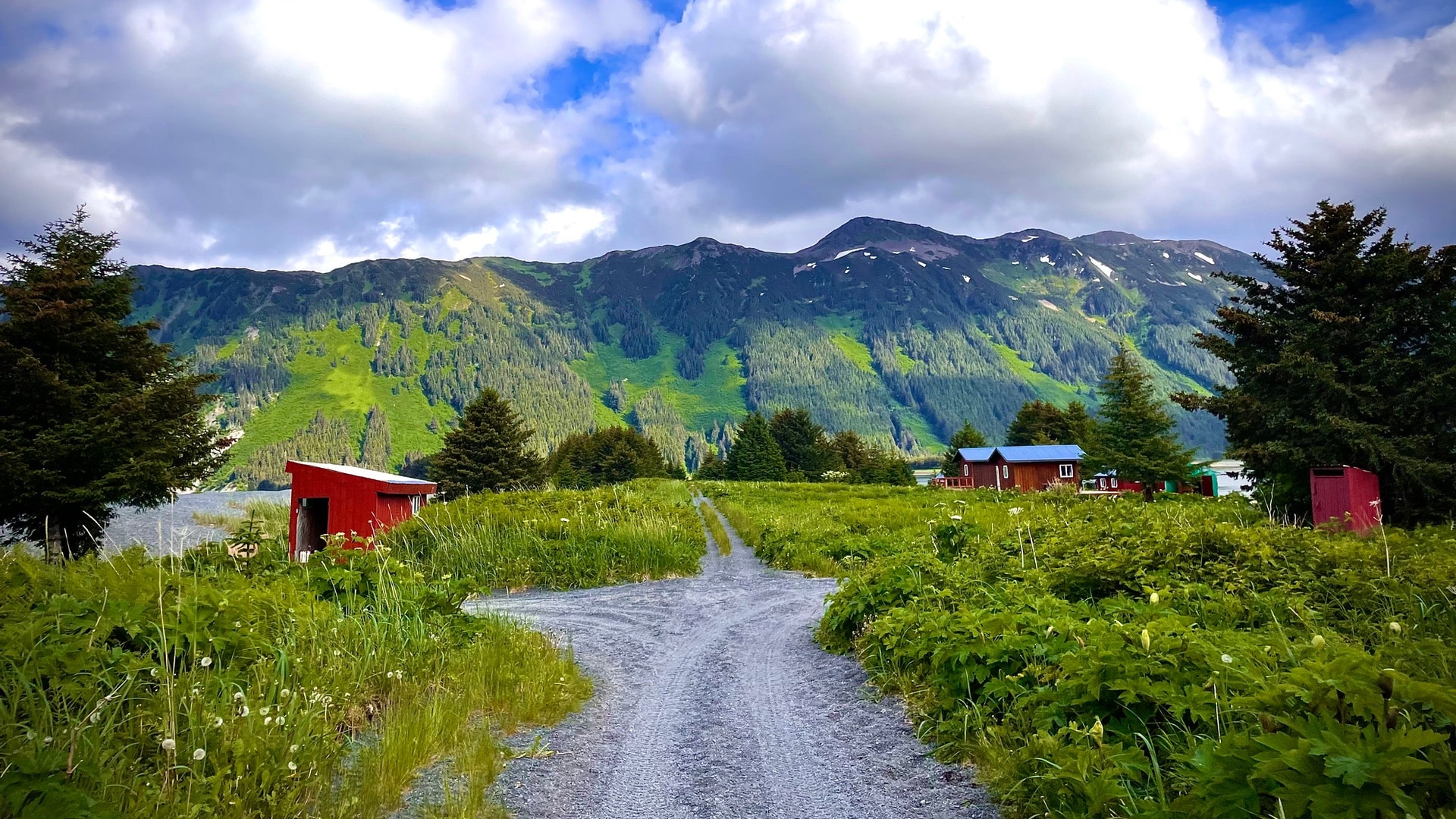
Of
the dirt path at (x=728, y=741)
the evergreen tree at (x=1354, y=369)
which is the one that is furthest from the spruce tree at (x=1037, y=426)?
the dirt path at (x=728, y=741)

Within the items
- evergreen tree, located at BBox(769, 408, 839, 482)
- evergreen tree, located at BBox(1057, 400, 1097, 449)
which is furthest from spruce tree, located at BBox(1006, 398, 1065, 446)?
evergreen tree, located at BBox(769, 408, 839, 482)

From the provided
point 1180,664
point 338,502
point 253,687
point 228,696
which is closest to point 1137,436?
point 338,502

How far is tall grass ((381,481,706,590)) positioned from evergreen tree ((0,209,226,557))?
32.5 ft

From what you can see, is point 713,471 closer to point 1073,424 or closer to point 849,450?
point 849,450

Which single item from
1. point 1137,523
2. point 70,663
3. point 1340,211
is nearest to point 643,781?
point 70,663

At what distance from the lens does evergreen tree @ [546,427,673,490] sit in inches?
3585

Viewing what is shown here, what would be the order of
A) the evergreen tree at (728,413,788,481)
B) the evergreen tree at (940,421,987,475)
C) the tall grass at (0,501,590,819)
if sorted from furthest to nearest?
the evergreen tree at (728,413,788,481), the evergreen tree at (940,421,987,475), the tall grass at (0,501,590,819)

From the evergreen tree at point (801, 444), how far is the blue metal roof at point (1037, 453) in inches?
1196

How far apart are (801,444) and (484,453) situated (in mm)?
56254

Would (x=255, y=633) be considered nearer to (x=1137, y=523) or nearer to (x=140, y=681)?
(x=140, y=681)

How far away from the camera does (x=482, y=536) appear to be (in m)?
17.0

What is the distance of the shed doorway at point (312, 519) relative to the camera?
2420 cm

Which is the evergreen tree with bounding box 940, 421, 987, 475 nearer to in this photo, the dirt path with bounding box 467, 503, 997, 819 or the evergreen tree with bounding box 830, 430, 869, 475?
the evergreen tree with bounding box 830, 430, 869, 475

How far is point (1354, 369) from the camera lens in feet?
48.1
